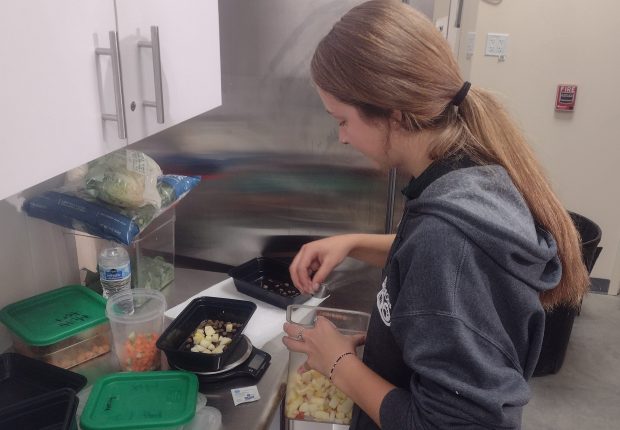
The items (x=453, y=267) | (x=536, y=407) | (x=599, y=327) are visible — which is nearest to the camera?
(x=453, y=267)

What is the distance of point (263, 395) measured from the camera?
3.49 feet

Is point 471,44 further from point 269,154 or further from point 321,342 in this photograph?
point 321,342

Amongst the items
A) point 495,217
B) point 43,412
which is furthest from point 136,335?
point 495,217

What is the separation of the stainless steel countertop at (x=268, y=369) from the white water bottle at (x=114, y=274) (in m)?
0.14

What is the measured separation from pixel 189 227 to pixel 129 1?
0.90 m

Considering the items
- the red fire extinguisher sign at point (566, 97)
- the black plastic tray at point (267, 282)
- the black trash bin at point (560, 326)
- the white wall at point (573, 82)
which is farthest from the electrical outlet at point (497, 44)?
the black plastic tray at point (267, 282)

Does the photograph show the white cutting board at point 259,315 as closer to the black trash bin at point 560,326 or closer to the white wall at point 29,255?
the white wall at point 29,255

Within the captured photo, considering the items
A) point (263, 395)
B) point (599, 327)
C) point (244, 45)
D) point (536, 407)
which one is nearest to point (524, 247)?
point (263, 395)

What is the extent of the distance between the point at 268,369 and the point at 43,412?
0.43 m

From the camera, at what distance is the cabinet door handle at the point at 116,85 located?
78 centimetres

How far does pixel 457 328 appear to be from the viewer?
71 cm

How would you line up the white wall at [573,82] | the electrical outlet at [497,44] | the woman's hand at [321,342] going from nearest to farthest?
1. the woman's hand at [321,342]
2. the white wall at [573,82]
3. the electrical outlet at [497,44]

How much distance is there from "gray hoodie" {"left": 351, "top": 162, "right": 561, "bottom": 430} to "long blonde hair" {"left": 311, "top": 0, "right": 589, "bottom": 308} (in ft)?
0.15

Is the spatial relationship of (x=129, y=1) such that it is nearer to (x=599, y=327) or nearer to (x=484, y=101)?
(x=484, y=101)
